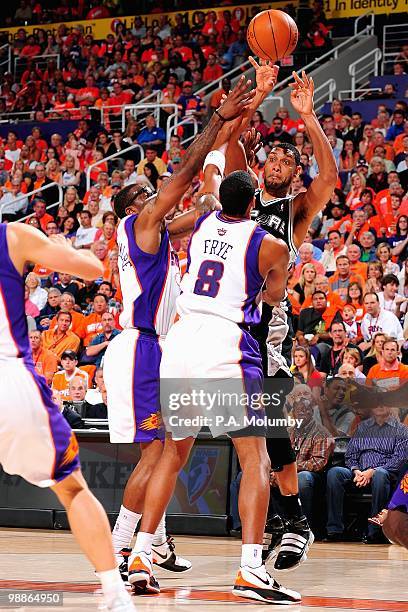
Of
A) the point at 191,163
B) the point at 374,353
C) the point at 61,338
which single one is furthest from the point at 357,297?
the point at 191,163

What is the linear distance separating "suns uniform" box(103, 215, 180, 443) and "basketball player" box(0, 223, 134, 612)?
175 cm

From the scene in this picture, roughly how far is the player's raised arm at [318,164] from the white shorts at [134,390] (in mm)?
1244

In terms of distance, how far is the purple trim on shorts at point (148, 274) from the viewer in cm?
636

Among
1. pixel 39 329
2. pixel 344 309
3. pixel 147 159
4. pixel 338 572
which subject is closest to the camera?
pixel 338 572

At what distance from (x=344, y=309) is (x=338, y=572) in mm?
4898

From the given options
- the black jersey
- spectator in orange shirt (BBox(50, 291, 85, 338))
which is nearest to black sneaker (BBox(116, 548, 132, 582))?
the black jersey

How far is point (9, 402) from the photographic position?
174 inches

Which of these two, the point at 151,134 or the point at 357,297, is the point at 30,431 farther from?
the point at 151,134

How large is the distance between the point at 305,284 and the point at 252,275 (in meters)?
6.41

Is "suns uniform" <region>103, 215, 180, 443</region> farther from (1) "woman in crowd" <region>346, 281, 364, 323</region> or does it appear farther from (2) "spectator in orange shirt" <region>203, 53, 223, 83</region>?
(2) "spectator in orange shirt" <region>203, 53, 223, 83</region>

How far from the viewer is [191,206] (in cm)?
1453

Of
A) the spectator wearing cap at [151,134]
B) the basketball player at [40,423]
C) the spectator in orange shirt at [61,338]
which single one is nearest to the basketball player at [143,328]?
the basketball player at [40,423]

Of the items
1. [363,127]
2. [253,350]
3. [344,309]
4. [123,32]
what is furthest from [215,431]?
[123,32]

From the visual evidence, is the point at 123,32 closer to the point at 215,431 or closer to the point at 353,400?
the point at 353,400
